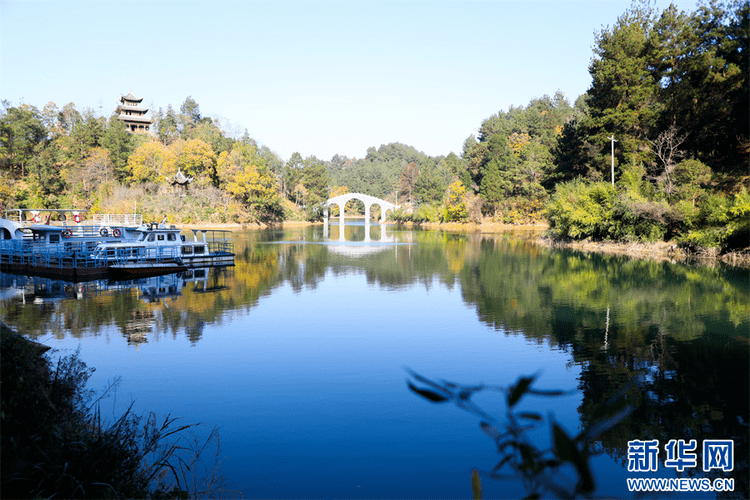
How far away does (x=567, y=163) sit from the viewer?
45.4 meters

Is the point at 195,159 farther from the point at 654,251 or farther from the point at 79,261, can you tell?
the point at 654,251

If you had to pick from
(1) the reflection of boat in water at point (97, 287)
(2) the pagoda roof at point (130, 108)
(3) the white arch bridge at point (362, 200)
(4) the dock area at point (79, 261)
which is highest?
(2) the pagoda roof at point (130, 108)

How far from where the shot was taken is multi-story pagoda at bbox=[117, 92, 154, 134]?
297ft

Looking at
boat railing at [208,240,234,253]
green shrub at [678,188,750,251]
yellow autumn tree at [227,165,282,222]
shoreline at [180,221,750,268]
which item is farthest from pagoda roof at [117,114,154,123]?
green shrub at [678,188,750,251]

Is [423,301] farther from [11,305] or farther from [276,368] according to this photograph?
[11,305]

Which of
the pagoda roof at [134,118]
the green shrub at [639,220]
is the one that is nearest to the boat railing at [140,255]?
the green shrub at [639,220]

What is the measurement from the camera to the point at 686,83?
30.4m

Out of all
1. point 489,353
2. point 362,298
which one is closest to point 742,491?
point 489,353

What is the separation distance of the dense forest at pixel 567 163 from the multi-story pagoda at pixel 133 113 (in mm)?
4452

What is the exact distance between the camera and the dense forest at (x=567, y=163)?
28889 millimetres

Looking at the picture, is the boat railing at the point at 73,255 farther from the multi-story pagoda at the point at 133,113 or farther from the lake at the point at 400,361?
the multi-story pagoda at the point at 133,113

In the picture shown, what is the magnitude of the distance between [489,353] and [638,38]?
3296 cm

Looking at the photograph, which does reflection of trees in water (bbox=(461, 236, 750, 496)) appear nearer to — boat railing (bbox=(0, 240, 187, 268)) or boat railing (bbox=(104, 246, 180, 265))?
boat railing (bbox=(104, 246, 180, 265))

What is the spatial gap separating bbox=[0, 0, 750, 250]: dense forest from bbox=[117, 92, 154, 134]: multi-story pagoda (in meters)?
4.45
